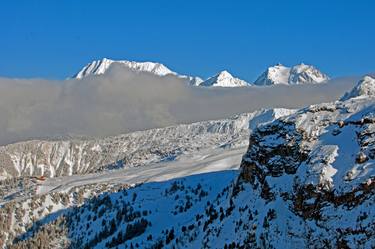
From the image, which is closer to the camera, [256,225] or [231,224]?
[256,225]

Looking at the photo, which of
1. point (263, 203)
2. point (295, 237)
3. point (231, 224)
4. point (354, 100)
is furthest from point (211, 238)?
point (354, 100)

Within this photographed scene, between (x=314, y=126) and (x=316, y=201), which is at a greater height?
(x=314, y=126)

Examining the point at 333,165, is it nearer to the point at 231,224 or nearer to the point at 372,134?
the point at 372,134

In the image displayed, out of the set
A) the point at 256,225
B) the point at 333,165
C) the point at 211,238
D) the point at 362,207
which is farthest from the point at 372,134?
the point at 211,238

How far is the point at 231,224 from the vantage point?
155000mm

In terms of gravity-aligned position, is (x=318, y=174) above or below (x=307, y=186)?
above

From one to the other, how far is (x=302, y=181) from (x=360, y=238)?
21605 millimetres

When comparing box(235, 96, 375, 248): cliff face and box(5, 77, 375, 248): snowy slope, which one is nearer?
box(235, 96, 375, 248): cliff face

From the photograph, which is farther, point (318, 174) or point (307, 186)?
point (307, 186)

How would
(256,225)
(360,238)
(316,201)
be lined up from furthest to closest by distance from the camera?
(256,225), (316,201), (360,238)

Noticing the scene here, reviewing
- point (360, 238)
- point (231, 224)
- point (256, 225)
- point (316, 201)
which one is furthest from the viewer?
point (231, 224)

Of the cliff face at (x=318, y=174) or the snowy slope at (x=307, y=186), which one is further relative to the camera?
the snowy slope at (x=307, y=186)

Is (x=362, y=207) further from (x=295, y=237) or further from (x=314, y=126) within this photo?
(x=314, y=126)

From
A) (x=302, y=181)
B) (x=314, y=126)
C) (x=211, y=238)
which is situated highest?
(x=314, y=126)
